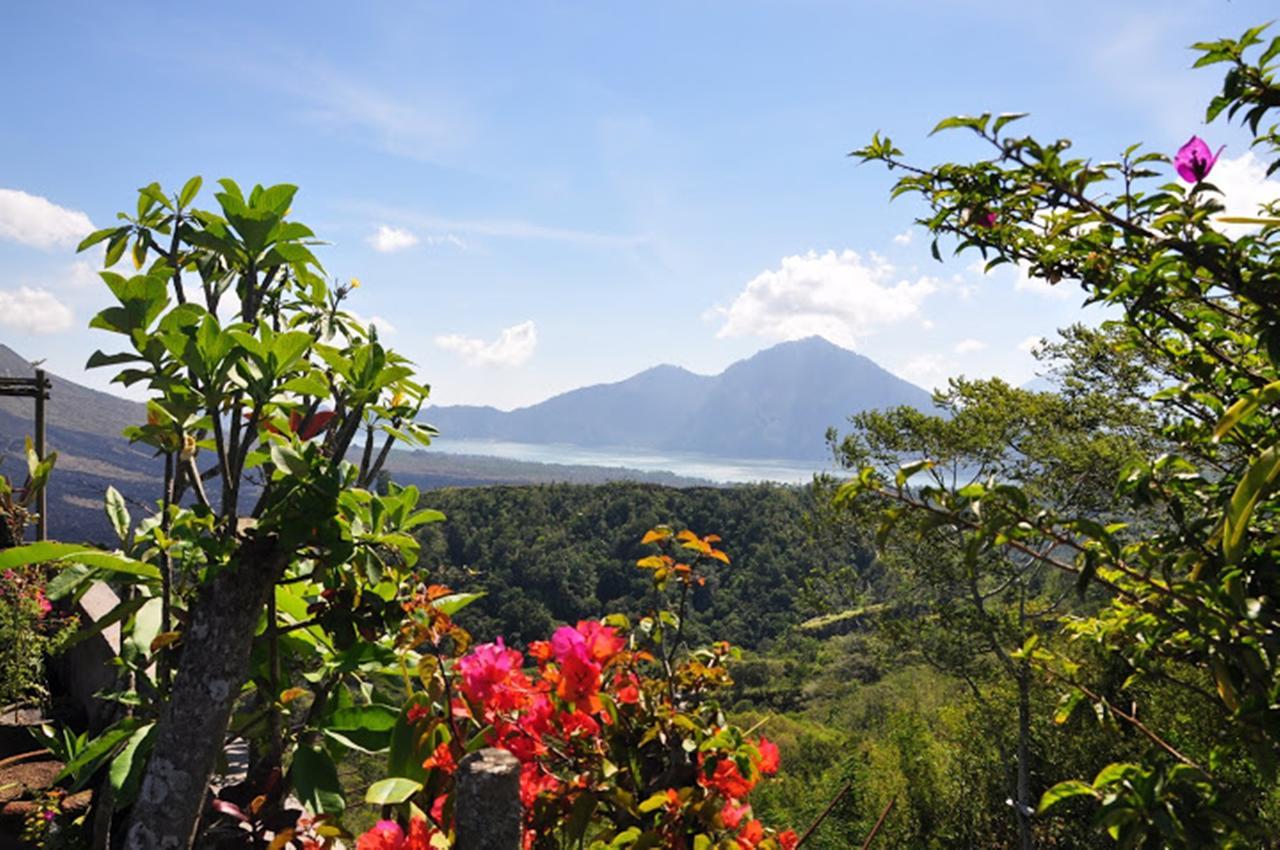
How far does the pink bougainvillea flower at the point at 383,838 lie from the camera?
0.86 meters

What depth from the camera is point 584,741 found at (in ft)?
3.46

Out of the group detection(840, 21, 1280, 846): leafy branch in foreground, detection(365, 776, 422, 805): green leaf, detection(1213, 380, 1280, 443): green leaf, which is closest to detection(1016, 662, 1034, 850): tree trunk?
detection(840, 21, 1280, 846): leafy branch in foreground

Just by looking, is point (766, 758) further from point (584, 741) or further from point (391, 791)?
point (391, 791)

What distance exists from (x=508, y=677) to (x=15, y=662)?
6.80ft

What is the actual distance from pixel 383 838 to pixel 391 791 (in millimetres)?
52

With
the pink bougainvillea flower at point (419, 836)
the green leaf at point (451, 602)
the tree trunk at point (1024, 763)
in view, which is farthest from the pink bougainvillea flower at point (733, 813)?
the tree trunk at point (1024, 763)

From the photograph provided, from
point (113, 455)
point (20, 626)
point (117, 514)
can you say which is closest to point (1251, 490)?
point (117, 514)

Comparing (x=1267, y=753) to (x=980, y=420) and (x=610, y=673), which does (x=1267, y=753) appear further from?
(x=980, y=420)

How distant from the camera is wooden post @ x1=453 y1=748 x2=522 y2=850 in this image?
79 cm

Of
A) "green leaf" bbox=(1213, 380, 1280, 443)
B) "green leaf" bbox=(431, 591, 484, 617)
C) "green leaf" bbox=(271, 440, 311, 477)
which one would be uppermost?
"green leaf" bbox=(1213, 380, 1280, 443)

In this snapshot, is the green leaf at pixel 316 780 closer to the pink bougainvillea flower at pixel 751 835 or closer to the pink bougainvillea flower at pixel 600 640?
the pink bougainvillea flower at pixel 600 640

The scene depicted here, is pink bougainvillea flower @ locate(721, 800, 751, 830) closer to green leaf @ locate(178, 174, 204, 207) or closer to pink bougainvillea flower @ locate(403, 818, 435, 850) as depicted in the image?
pink bougainvillea flower @ locate(403, 818, 435, 850)

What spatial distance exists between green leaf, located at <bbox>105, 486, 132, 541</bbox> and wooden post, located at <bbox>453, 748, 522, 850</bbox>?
0.84 m

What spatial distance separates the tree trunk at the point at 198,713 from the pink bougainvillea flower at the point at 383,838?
10.3 inches
